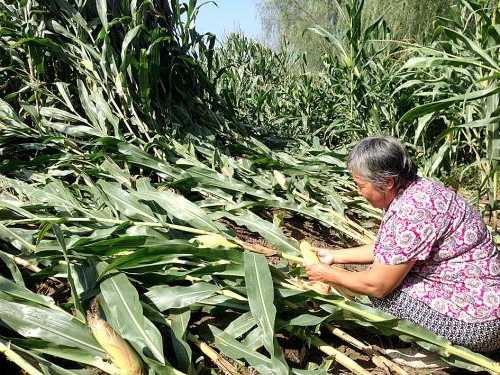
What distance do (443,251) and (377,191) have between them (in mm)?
299

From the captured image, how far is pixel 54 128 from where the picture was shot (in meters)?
3.06

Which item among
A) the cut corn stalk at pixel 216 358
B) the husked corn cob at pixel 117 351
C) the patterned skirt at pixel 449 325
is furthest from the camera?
the patterned skirt at pixel 449 325

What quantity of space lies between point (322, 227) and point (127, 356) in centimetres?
188

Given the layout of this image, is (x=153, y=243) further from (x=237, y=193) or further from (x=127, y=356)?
(x=237, y=193)

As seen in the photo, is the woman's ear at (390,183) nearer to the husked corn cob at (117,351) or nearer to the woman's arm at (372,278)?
the woman's arm at (372,278)

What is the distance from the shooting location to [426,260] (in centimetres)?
169

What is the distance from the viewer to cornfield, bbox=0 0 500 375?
1477 mm

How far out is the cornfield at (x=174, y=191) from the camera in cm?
148

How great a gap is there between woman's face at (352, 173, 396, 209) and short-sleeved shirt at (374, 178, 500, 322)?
0.04m

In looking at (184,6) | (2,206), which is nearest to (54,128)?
(2,206)

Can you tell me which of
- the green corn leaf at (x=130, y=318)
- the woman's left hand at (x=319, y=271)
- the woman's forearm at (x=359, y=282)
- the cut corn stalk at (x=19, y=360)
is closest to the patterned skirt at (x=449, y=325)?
the woman's forearm at (x=359, y=282)

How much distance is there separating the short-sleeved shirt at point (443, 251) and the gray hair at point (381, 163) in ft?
0.18

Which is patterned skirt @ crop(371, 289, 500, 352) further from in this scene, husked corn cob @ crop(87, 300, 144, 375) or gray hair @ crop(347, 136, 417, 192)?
husked corn cob @ crop(87, 300, 144, 375)

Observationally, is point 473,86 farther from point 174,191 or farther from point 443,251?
point 174,191
